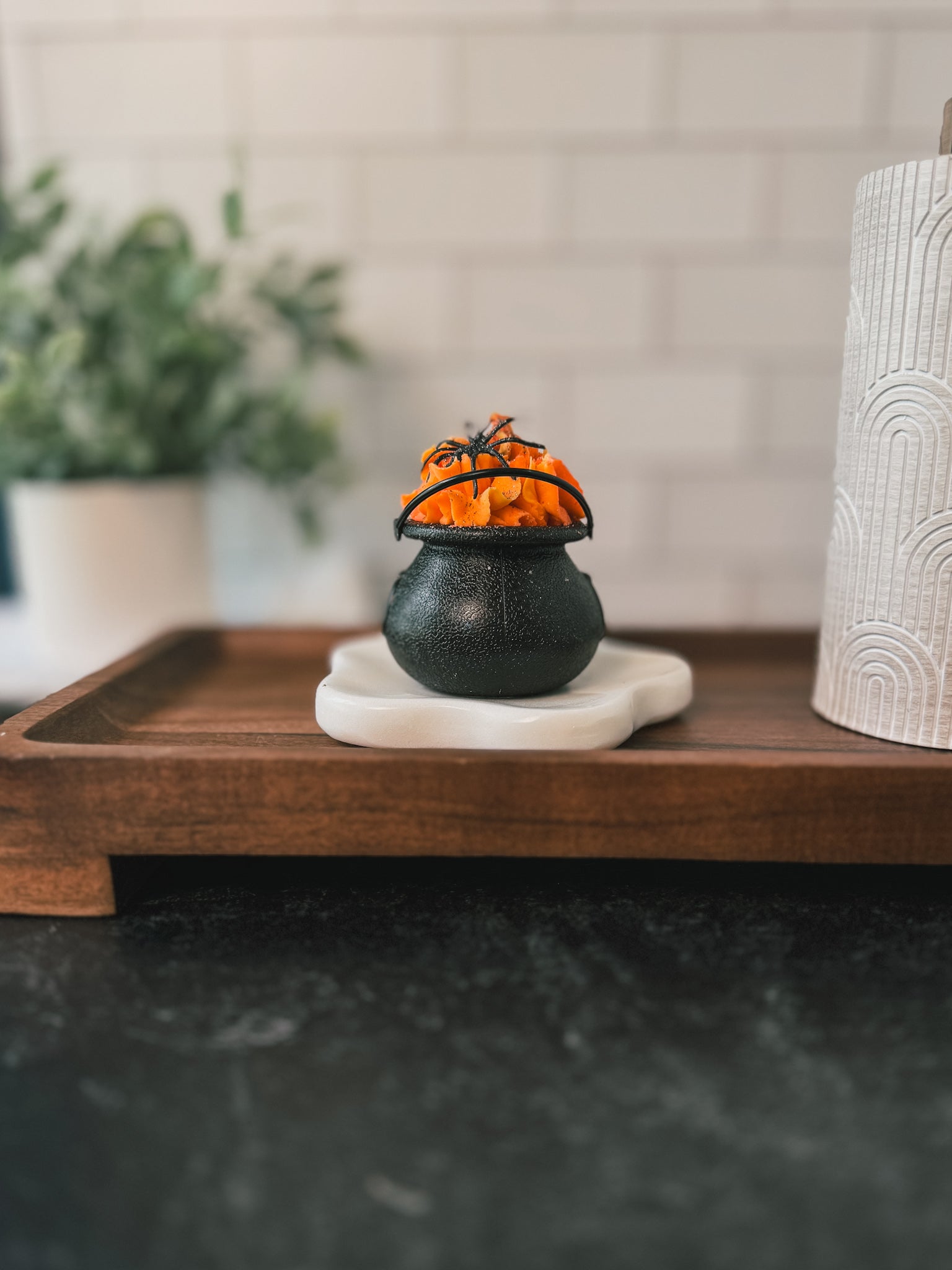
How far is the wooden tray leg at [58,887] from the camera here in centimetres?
44

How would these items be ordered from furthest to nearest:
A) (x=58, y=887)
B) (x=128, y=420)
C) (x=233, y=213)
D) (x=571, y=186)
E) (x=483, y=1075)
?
(x=571, y=186), (x=128, y=420), (x=233, y=213), (x=58, y=887), (x=483, y=1075)

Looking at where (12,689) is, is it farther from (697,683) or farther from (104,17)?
(104,17)

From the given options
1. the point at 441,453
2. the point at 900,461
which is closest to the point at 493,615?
the point at 441,453

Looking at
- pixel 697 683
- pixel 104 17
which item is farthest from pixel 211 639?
pixel 104 17

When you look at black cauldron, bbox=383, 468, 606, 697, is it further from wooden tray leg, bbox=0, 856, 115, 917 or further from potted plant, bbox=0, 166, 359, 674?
potted plant, bbox=0, 166, 359, 674

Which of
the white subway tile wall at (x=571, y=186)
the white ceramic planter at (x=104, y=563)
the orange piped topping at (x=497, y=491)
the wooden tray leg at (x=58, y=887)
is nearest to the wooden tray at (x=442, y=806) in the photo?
the wooden tray leg at (x=58, y=887)

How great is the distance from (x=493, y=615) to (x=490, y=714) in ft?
0.18

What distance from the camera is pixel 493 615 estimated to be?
1.63 feet

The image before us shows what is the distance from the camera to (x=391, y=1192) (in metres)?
0.29

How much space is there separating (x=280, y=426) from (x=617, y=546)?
0.43 meters

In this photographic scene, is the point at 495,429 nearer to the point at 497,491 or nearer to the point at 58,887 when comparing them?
the point at 497,491

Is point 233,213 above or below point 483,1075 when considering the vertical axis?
above

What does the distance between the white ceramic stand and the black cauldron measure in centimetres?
1

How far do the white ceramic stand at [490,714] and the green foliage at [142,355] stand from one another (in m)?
0.46
